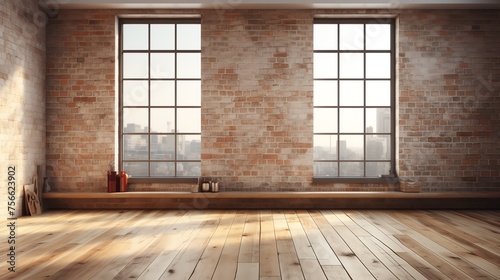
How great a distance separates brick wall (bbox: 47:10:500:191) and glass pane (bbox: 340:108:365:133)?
55 centimetres

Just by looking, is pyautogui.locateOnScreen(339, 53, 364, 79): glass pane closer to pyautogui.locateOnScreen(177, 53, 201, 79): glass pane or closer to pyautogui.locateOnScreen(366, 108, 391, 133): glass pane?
pyautogui.locateOnScreen(366, 108, 391, 133): glass pane

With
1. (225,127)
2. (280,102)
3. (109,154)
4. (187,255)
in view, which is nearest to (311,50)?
(280,102)

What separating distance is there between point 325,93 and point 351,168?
1.21 meters

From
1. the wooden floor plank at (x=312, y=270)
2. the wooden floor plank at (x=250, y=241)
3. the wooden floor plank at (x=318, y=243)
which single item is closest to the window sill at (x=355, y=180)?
the wooden floor plank at (x=318, y=243)

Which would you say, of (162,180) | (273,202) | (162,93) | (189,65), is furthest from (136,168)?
(273,202)

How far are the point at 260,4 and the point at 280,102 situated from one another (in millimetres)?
1431

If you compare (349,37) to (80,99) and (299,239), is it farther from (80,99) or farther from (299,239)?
(80,99)

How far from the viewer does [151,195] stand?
5.61 meters

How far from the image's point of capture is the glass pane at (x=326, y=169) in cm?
604

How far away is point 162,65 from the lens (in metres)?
6.06

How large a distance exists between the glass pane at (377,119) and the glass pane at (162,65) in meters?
3.08

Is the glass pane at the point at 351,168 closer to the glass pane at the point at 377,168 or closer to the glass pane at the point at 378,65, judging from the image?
the glass pane at the point at 377,168

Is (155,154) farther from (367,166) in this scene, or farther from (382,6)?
(382,6)

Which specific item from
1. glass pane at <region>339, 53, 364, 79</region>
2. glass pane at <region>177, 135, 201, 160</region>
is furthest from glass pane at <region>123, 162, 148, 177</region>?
glass pane at <region>339, 53, 364, 79</region>
